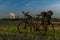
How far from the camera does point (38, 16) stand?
17.0 meters

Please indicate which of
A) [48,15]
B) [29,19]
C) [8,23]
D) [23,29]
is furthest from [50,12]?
[8,23]

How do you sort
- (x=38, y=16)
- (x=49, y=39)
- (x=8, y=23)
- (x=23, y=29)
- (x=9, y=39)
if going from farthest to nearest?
(x=8, y=23) < (x=23, y=29) < (x=38, y=16) < (x=49, y=39) < (x=9, y=39)

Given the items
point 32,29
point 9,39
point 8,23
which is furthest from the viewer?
point 8,23

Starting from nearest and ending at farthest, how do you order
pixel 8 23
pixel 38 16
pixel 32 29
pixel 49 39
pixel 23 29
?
→ pixel 49 39 < pixel 38 16 < pixel 32 29 < pixel 23 29 < pixel 8 23

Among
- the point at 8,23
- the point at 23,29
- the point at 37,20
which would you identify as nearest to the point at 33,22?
the point at 37,20

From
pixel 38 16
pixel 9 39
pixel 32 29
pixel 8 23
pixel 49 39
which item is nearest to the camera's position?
pixel 9 39

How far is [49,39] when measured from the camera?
13.7 metres

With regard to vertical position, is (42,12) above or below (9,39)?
above

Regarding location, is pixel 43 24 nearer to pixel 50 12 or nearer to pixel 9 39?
pixel 50 12

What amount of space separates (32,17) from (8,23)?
32.2ft

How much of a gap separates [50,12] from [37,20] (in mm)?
910

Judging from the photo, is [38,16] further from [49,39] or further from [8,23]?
[8,23]

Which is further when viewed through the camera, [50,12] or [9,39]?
[50,12]

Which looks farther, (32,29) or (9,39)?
(32,29)
